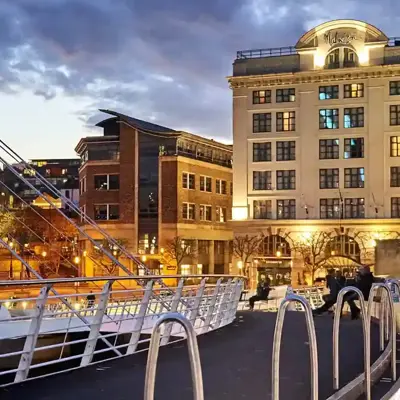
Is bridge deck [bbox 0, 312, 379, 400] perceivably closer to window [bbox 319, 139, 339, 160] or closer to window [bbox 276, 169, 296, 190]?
window [bbox 319, 139, 339, 160]

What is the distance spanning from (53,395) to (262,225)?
63940mm

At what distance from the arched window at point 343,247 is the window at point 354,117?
998 cm

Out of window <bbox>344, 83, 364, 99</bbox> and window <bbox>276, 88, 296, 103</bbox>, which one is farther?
window <bbox>276, 88, 296, 103</bbox>

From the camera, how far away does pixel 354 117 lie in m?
69.8

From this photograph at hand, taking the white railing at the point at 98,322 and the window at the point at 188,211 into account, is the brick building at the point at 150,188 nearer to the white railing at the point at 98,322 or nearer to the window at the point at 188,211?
the window at the point at 188,211

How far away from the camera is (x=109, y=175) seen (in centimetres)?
8331

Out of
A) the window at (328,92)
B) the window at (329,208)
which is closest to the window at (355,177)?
the window at (329,208)

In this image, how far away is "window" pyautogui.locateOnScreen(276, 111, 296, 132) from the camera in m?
71.4

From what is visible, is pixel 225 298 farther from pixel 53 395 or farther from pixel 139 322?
pixel 53 395

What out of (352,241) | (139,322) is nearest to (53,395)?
(139,322)

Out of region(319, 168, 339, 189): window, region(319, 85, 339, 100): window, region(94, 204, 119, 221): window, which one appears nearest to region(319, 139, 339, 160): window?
region(319, 168, 339, 189): window

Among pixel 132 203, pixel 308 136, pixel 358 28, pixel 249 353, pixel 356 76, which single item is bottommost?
pixel 249 353

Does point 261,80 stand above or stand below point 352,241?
above

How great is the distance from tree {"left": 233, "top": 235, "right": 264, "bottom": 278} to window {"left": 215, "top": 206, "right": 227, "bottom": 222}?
612 inches
